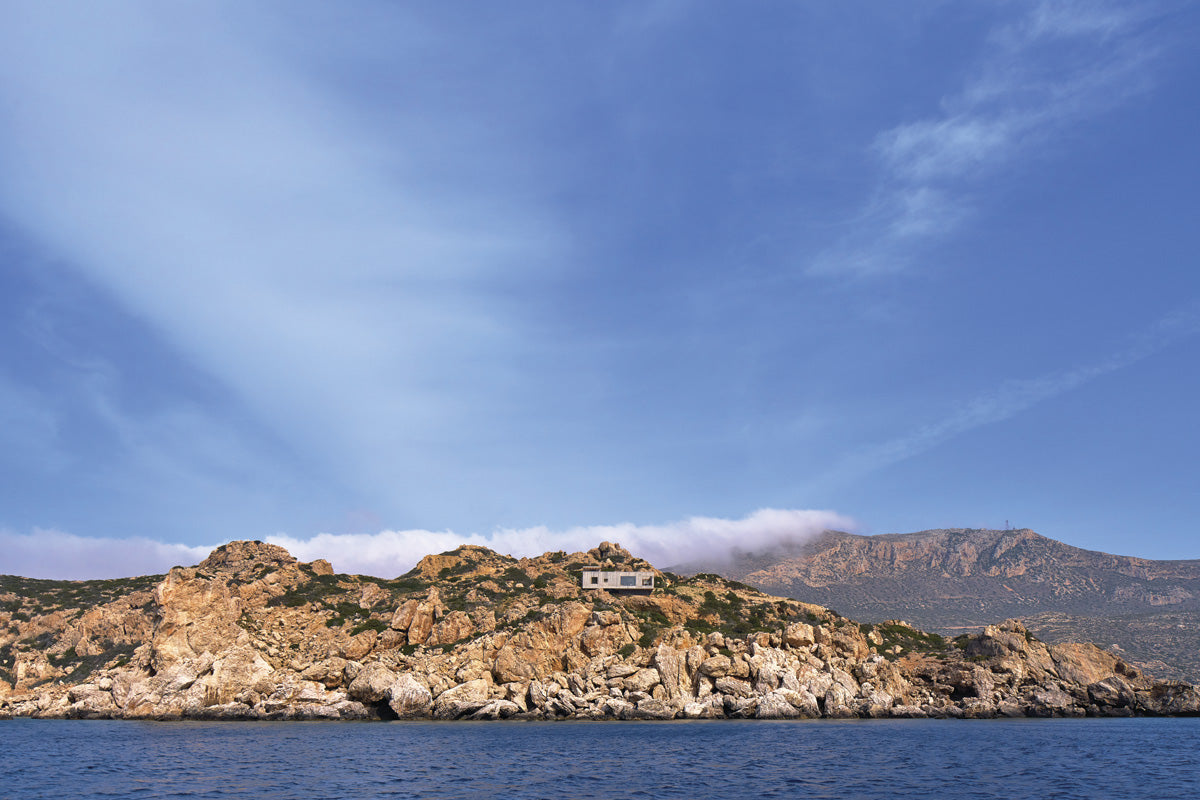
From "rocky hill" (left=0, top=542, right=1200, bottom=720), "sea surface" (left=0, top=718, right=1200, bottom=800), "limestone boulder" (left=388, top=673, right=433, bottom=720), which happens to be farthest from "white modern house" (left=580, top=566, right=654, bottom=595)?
"sea surface" (left=0, top=718, right=1200, bottom=800)

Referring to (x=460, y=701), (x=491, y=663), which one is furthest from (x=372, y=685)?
(x=491, y=663)

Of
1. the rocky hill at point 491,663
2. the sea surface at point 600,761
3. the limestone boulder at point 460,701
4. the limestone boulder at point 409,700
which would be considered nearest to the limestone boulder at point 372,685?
the rocky hill at point 491,663

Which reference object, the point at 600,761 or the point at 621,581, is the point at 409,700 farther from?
the point at 621,581

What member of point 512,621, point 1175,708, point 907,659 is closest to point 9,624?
point 512,621

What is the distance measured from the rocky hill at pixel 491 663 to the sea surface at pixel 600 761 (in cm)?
1141

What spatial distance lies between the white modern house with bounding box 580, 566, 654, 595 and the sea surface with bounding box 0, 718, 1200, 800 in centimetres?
5611

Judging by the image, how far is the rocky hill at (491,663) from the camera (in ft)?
283

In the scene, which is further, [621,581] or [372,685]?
[621,581]

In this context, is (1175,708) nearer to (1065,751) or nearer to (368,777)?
(1065,751)

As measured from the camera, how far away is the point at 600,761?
1923 inches

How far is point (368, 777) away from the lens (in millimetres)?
42125

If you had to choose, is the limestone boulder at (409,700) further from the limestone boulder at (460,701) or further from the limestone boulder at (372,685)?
the limestone boulder at (460,701)

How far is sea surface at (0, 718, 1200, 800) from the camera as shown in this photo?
38.3m

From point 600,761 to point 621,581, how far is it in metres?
83.5
